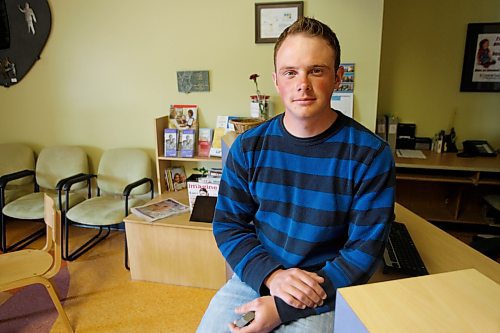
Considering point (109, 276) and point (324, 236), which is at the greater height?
point (324, 236)

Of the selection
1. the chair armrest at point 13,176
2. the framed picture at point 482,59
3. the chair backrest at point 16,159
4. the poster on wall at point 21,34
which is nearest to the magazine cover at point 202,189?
the chair armrest at point 13,176

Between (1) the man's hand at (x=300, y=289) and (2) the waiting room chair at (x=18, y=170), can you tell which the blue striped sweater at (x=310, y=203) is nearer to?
(1) the man's hand at (x=300, y=289)

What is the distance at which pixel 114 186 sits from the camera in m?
2.93

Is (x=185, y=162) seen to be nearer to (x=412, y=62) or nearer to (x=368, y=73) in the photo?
(x=368, y=73)

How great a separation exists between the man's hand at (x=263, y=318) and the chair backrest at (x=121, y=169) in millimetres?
2096

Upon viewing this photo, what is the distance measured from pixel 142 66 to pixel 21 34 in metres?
1.16

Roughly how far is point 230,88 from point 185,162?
2.46 feet

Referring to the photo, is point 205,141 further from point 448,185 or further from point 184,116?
point 448,185

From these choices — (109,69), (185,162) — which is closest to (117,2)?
(109,69)

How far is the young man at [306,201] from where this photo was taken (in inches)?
37.9

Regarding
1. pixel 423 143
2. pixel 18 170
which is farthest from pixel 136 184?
pixel 423 143

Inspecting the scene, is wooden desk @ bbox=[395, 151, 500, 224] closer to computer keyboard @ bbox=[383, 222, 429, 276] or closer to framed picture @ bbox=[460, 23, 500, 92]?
framed picture @ bbox=[460, 23, 500, 92]

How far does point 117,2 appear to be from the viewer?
274cm

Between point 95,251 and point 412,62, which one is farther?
point 412,62
